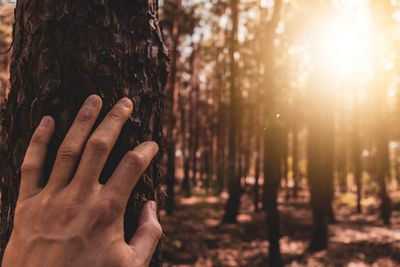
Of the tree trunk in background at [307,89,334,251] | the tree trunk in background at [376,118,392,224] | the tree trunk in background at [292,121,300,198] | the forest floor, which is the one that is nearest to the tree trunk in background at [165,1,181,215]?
the forest floor

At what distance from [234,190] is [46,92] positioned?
16.1m

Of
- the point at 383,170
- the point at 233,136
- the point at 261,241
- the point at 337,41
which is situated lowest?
the point at 261,241

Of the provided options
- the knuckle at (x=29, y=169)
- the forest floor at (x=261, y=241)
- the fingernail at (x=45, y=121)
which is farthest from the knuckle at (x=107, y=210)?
the forest floor at (x=261, y=241)

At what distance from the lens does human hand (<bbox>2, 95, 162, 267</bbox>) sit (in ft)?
3.95

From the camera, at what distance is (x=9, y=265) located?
1.25m

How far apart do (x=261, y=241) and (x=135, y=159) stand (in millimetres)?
13826

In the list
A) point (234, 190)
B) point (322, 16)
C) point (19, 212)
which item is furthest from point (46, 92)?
point (234, 190)

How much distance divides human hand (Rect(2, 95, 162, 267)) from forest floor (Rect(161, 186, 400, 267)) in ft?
31.6

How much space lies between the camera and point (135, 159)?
1.36 m

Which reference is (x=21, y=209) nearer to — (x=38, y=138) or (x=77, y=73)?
(x=38, y=138)

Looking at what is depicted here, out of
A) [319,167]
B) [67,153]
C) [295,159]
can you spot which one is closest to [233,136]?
[319,167]

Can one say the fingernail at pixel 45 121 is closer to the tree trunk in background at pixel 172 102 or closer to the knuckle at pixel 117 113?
the knuckle at pixel 117 113

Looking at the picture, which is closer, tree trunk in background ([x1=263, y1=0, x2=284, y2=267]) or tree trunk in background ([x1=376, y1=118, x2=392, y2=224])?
tree trunk in background ([x1=263, y1=0, x2=284, y2=267])

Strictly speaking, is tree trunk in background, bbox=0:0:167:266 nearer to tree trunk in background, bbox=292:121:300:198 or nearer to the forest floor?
the forest floor
